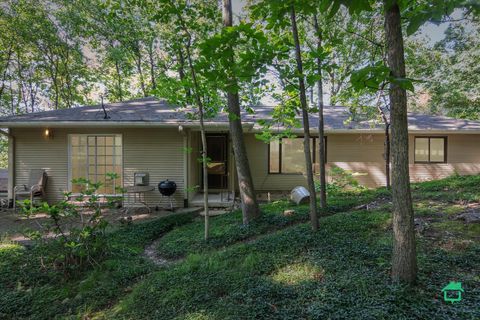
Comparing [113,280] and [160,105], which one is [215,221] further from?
[160,105]

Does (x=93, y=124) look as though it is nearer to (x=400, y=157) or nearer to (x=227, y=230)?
(x=227, y=230)

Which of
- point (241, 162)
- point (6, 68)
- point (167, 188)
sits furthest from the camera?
point (6, 68)

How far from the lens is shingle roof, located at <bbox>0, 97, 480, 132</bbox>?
266 inches

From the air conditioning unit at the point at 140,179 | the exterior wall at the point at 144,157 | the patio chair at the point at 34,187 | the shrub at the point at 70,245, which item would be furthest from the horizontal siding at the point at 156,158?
the shrub at the point at 70,245

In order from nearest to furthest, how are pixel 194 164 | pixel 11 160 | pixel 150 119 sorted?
pixel 150 119 → pixel 11 160 → pixel 194 164

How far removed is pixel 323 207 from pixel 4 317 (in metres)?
5.16

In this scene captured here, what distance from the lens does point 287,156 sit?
948 cm

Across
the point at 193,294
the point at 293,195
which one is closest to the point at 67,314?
the point at 193,294

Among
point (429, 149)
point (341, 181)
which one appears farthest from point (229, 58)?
point (429, 149)

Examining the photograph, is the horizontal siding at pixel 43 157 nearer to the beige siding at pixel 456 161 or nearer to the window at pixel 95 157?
the window at pixel 95 157

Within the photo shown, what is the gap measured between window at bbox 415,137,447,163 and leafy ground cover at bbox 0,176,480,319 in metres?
5.50

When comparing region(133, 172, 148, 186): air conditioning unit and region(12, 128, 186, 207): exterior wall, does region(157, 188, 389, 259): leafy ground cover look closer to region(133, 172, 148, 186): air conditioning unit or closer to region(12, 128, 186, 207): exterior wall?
region(12, 128, 186, 207): exterior wall

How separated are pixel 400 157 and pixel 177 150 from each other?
19.7 ft

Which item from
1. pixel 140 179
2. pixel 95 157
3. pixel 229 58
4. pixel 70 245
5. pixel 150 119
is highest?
pixel 150 119
